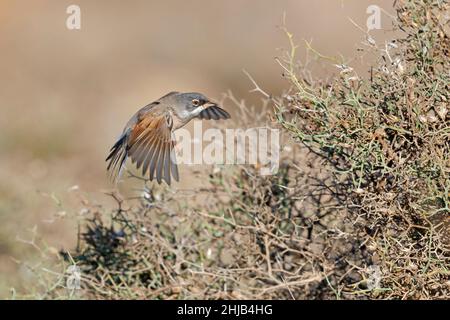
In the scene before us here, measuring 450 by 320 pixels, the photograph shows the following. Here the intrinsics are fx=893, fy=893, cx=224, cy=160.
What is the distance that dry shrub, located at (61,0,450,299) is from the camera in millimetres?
3537

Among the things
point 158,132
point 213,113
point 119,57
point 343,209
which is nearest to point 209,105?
point 213,113

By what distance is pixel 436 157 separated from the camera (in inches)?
135

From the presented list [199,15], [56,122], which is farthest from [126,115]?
[199,15]

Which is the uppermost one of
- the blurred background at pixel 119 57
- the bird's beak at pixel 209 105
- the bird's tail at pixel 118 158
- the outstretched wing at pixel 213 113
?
the blurred background at pixel 119 57

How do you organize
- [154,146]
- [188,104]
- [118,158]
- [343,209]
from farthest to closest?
[188,104]
[118,158]
[154,146]
[343,209]

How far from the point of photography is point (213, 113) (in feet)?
16.8

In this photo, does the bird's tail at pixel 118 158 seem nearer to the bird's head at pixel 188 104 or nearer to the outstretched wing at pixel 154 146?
the outstretched wing at pixel 154 146

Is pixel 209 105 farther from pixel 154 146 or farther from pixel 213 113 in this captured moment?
pixel 154 146

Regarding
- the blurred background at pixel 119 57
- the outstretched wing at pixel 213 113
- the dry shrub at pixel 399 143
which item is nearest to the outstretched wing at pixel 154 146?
the outstretched wing at pixel 213 113

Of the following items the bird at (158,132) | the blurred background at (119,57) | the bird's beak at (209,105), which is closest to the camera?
the bird at (158,132)

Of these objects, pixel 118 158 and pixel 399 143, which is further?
pixel 118 158

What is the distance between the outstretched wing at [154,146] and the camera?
4625 millimetres

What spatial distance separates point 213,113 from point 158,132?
0.33 meters

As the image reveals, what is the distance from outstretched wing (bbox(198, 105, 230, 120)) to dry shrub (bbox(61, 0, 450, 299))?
0.39 m
